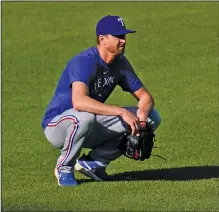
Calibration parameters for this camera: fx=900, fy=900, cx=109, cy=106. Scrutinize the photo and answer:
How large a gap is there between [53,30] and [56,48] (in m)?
1.92

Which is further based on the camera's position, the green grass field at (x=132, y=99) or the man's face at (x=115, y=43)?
the man's face at (x=115, y=43)

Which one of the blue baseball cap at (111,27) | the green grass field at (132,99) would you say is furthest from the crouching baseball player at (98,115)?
the green grass field at (132,99)

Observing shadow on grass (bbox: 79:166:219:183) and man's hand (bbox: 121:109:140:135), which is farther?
shadow on grass (bbox: 79:166:219:183)

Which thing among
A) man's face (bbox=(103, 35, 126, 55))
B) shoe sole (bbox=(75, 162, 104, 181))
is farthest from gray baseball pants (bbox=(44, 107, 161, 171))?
man's face (bbox=(103, 35, 126, 55))

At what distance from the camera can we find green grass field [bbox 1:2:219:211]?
288 inches

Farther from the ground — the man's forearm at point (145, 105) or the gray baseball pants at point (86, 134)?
the man's forearm at point (145, 105)

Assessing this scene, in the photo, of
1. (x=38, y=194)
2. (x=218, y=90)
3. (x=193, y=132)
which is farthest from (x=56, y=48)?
(x=38, y=194)

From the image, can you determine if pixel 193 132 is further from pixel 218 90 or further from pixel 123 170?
pixel 218 90

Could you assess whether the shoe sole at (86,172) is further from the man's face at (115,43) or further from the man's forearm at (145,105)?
the man's face at (115,43)

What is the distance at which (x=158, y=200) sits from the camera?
23.3 ft

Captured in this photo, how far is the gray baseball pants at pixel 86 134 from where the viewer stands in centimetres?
754

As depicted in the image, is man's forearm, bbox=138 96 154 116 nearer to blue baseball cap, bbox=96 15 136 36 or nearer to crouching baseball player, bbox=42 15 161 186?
crouching baseball player, bbox=42 15 161 186

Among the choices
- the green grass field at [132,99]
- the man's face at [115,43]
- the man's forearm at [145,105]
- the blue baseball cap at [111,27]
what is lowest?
the green grass field at [132,99]

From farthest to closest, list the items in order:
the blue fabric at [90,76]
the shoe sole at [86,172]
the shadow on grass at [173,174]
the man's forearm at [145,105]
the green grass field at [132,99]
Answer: the shadow on grass at [173,174] < the shoe sole at [86,172] < the man's forearm at [145,105] < the blue fabric at [90,76] < the green grass field at [132,99]
